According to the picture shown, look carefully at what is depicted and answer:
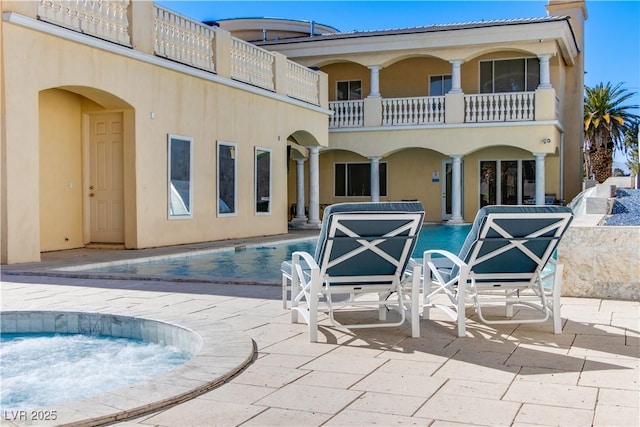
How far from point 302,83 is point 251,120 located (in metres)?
3.45

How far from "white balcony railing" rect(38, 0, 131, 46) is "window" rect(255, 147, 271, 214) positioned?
5.38 metres

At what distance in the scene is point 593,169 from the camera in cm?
3091

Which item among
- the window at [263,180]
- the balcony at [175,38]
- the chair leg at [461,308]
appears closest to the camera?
the chair leg at [461,308]

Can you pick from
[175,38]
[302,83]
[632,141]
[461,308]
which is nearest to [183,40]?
[175,38]

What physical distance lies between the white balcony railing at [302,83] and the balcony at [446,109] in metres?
3.27

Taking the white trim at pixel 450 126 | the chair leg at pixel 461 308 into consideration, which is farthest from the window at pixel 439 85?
the chair leg at pixel 461 308

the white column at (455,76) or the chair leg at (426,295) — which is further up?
the white column at (455,76)

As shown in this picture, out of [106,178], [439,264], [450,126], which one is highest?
[450,126]

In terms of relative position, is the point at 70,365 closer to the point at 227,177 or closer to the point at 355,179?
the point at 227,177

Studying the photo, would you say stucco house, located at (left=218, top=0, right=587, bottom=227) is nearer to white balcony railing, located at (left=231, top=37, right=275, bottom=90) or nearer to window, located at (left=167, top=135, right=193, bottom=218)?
white balcony railing, located at (left=231, top=37, right=275, bottom=90)

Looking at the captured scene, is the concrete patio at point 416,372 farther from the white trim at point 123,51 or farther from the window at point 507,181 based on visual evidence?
the window at point 507,181

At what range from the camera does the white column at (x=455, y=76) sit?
21750mm

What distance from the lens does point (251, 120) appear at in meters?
16.5

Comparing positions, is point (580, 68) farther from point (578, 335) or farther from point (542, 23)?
point (578, 335)
